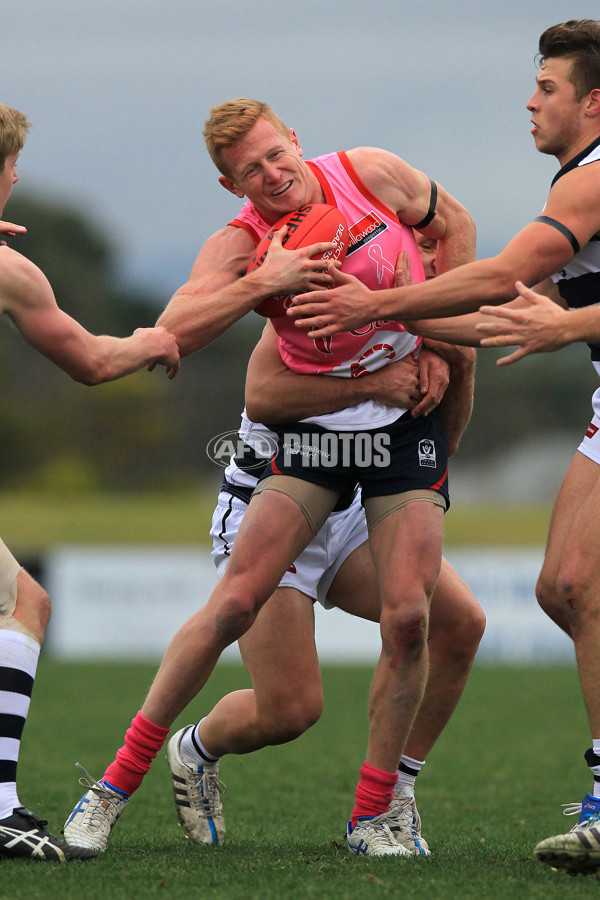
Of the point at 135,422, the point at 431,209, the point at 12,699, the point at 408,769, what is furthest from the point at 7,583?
the point at 135,422

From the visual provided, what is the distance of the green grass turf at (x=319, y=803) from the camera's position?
3.64m

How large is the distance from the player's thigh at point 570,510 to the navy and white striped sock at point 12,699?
6.10ft

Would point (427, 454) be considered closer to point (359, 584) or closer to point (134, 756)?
point (359, 584)

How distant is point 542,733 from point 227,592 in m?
5.59

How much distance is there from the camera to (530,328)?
3.85m

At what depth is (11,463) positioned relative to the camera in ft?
129

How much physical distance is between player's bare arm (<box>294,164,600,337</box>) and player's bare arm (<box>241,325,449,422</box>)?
38 centimetres

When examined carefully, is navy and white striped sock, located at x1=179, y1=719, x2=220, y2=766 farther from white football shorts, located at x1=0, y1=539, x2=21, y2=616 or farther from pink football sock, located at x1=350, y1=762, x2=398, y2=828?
white football shorts, located at x1=0, y1=539, x2=21, y2=616

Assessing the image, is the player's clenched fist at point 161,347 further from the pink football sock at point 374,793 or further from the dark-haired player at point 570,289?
the pink football sock at point 374,793

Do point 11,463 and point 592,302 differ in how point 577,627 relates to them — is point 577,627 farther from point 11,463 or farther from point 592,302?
point 11,463

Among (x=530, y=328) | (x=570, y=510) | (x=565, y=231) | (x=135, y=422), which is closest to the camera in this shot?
(x=530, y=328)

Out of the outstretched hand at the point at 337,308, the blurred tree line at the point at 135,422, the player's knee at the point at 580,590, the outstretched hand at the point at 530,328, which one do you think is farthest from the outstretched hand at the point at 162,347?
the blurred tree line at the point at 135,422

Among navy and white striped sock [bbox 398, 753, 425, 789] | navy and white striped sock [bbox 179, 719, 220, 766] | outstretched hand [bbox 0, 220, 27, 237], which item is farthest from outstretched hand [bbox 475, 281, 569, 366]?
navy and white striped sock [bbox 179, 719, 220, 766]

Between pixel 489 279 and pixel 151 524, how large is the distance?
24840 mm
